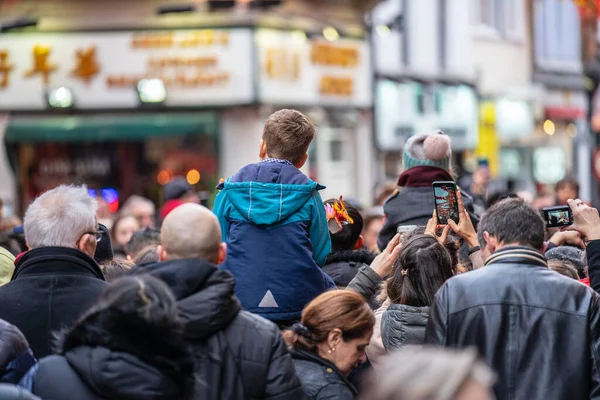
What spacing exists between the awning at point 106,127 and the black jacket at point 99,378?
590 inches

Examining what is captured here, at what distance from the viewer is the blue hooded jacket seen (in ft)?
19.6

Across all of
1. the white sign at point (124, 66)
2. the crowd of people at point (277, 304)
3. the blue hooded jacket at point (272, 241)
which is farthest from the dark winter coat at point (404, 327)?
the white sign at point (124, 66)

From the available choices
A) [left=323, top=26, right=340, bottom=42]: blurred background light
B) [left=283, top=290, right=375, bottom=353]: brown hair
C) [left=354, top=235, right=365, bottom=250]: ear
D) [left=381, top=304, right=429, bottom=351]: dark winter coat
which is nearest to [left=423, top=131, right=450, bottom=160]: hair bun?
[left=354, top=235, right=365, bottom=250]: ear

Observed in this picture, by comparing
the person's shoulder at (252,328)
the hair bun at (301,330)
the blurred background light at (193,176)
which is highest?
the blurred background light at (193,176)

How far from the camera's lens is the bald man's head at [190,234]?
15.8ft

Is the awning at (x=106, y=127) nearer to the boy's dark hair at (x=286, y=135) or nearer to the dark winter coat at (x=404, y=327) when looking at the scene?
the boy's dark hair at (x=286, y=135)

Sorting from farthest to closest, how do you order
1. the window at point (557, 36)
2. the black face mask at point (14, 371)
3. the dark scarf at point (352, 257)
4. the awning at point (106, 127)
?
the window at point (557, 36)
the awning at point (106, 127)
the dark scarf at point (352, 257)
the black face mask at point (14, 371)

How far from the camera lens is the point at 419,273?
615 centimetres

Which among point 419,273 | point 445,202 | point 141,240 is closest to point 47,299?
point 419,273

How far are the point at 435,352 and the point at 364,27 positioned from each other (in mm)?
20332

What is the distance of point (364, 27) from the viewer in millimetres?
23047

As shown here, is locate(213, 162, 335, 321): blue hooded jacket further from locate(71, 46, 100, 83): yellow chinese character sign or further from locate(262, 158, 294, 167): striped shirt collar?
locate(71, 46, 100, 83): yellow chinese character sign

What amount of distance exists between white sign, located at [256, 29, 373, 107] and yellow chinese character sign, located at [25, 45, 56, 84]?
10.6 feet

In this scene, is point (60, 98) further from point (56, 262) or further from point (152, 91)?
point (56, 262)
